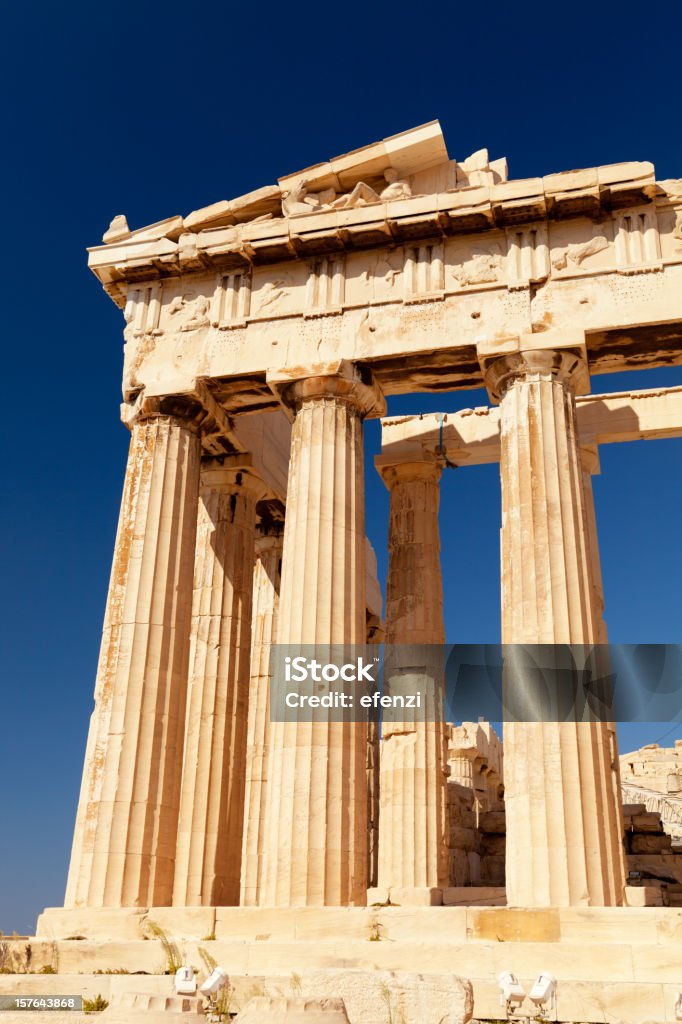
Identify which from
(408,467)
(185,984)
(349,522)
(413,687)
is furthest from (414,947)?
(408,467)

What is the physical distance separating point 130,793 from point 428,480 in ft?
35.0

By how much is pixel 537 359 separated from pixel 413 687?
8106 millimetres

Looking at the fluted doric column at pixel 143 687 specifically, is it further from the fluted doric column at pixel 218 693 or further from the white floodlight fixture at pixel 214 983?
the white floodlight fixture at pixel 214 983

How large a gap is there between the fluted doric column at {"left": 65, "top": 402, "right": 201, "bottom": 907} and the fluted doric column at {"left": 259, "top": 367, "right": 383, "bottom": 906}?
2.31 m

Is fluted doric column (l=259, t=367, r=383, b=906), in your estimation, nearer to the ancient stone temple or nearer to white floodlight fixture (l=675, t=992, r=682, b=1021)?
the ancient stone temple

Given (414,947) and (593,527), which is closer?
(414,947)

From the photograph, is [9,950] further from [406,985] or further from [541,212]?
[541,212]

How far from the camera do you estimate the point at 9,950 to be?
15.5 metres

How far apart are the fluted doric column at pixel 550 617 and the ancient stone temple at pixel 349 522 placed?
5 cm

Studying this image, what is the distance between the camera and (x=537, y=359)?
19.2 meters

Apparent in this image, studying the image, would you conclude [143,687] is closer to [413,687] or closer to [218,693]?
[218,693]

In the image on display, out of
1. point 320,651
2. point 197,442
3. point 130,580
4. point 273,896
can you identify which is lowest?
point 273,896

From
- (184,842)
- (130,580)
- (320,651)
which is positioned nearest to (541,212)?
(320,651)

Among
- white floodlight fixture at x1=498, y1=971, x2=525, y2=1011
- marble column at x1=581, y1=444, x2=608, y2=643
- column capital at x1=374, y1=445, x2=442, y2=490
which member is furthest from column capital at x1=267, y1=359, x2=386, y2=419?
white floodlight fixture at x1=498, y1=971, x2=525, y2=1011
